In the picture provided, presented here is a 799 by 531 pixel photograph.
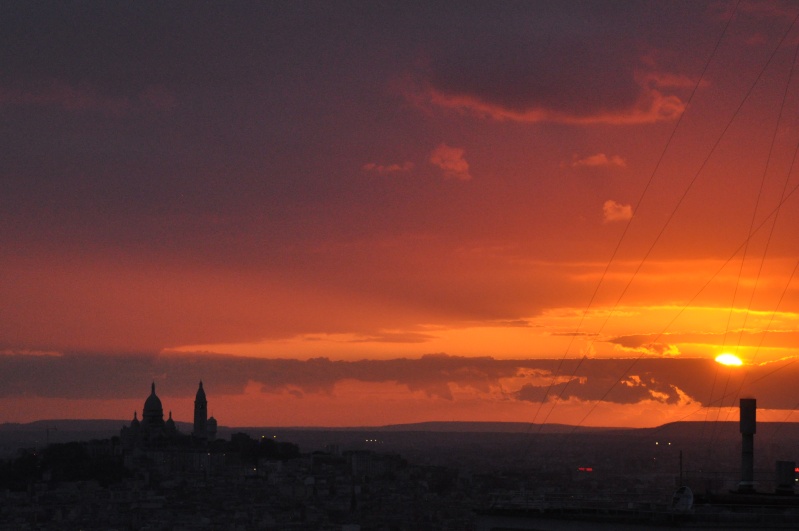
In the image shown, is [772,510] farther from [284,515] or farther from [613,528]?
[284,515]

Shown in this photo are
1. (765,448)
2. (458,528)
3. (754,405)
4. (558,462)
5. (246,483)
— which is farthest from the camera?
(246,483)

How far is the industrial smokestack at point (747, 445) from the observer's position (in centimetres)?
2866

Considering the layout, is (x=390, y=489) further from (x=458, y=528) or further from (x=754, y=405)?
(x=754, y=405)

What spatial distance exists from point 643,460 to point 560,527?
127663mm

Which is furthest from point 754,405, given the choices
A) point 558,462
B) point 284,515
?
point 558,462

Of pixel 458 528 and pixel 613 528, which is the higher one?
pixel 613 528

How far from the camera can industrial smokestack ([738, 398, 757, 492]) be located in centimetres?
2866

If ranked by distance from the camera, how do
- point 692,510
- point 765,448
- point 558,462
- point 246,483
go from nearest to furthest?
1. point 692,510
2. point 765,448
3. point 558,462
4. point 246,483

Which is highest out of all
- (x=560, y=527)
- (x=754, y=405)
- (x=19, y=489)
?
(x=754, y=405)

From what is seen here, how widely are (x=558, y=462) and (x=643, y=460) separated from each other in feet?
49.7

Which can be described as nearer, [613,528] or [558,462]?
[613,528]

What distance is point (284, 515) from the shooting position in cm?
14862

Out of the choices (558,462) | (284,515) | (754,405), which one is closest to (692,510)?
(754,405)

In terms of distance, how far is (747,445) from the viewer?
2947 centimetres
